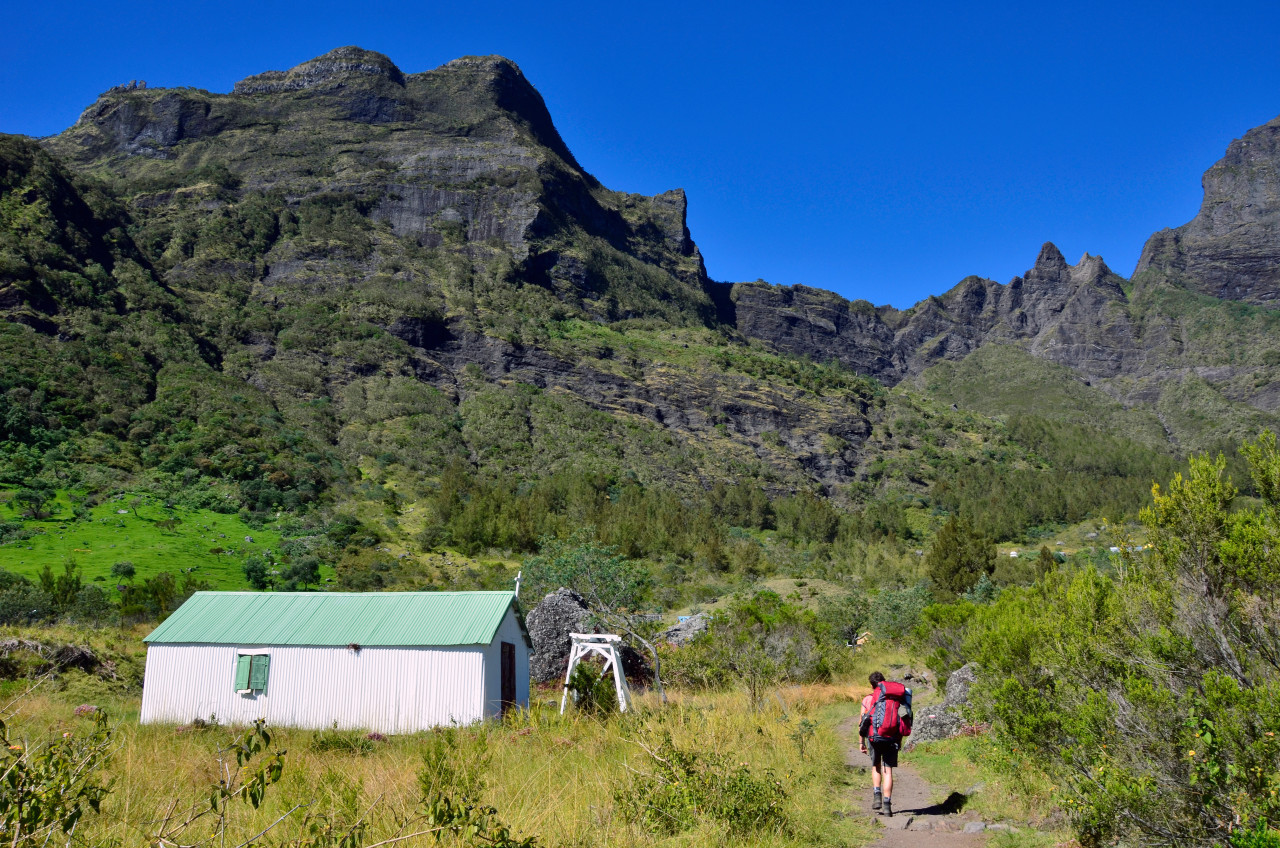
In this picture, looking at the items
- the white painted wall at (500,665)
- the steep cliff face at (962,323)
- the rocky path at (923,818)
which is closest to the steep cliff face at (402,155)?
the steep cliff face at (962,323)

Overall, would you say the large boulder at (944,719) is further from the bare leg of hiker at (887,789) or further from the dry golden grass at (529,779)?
the bare leg of hiker at (887,789)

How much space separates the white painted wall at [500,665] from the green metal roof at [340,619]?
0.48m

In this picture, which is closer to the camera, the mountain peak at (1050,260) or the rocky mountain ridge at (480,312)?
the rocky mountain ridge at (480,312)

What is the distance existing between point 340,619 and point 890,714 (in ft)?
45.5

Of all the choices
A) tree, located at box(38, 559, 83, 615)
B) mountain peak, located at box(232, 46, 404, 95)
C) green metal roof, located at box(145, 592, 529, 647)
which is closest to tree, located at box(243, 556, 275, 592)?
tree, located at box(38, 559, 83, 615)

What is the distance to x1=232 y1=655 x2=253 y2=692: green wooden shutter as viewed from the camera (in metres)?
16.9

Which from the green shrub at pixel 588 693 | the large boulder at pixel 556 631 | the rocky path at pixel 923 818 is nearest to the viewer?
the rocky path at pixel 923 818

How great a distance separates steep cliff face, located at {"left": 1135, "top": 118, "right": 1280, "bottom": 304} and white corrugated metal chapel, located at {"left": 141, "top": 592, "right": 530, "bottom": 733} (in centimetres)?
20407

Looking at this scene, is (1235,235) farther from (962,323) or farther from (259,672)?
(259,672)

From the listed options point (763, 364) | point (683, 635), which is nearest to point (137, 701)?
point (683, 635)

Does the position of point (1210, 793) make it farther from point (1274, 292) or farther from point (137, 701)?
point (1274, 292)

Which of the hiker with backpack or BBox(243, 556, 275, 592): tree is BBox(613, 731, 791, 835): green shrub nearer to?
the hiker with backpack

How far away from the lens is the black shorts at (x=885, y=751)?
26.2 feet

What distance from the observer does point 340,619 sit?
17688 millimetres
